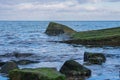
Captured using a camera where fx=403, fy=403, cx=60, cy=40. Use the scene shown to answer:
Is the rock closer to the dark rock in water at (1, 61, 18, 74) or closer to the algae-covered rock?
the dark rock in water at (1, 61, 18, 74)

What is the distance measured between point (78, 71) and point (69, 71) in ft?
2.26

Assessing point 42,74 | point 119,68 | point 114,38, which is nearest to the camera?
point 42,74

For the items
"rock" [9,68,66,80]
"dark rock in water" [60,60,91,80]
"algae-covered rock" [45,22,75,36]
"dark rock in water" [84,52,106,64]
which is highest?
"rock" [9,68,66,80]

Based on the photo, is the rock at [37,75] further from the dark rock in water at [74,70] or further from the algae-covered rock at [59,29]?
the algae-covered rock at [59,29]

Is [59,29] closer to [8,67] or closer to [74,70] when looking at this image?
[8,67]

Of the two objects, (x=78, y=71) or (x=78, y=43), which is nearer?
(x=78, y=71)

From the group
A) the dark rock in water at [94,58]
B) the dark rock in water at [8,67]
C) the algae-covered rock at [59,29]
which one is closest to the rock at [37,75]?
the dark rock in water at [8,67]

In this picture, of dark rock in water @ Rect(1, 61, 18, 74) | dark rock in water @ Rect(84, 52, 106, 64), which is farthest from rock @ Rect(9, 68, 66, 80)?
dark rock in water @ Rect(84, 52, 106, 64)

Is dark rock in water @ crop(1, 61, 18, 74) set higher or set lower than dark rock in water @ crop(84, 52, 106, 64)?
higher

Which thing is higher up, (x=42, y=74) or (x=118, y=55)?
(x=42, y=74)

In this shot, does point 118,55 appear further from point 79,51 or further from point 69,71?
point 69,71

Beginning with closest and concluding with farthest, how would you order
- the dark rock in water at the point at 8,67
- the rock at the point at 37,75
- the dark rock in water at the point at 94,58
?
the rock at the point at 37,75 < the dark rock in water at the point at 8,67 < the dark rock in water at the point at 94,58

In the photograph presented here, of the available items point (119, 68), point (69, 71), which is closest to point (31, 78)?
point (69, 71)

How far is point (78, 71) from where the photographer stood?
30.5 meters
